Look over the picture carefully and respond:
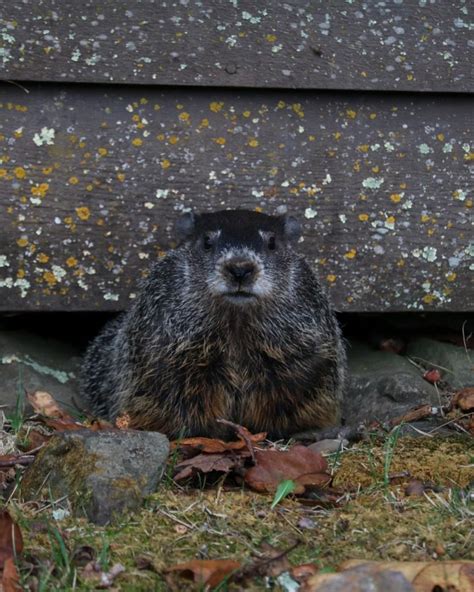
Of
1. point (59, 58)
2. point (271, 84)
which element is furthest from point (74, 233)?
point (271, 84)

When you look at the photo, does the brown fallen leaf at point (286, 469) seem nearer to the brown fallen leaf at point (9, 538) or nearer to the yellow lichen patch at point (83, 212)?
the brown fallen leaf at point (9, 538)

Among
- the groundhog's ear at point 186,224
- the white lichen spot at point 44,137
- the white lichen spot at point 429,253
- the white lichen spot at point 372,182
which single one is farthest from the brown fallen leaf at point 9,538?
the white lichen spot at point 429,253

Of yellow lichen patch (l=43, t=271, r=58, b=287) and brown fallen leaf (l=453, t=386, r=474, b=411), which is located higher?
yellow lichen patch (l=43, t=271, r=58, b=287)

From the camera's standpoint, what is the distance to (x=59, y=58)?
205 inches

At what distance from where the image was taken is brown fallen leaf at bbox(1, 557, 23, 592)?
2.79 meters

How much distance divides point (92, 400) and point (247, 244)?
159 cm

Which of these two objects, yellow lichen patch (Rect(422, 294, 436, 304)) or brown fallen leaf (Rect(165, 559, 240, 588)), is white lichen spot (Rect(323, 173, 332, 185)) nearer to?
yellow lichen patch (Rect(422, 294, 436, 304))

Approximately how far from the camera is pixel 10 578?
2820 millimetres

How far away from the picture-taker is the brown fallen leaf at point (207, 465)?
12.6 ft

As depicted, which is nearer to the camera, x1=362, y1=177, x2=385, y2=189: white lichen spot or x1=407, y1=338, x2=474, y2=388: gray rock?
x1=362, y1=177, x2=385, y2=189: white lichen spot

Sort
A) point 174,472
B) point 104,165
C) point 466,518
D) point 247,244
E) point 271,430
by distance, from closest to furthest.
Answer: point 466,518 → point 174,472 → point 247,244 → point 271,430 → point 104,165

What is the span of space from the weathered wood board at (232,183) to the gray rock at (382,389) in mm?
405

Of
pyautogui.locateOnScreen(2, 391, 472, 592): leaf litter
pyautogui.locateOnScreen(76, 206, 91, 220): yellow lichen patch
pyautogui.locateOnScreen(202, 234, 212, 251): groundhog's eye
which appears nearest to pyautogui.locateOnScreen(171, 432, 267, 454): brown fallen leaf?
pyautogui.locateOnScreen(2, 391, 472, 592): leaf litter

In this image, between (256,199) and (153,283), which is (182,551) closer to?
(153,283)
